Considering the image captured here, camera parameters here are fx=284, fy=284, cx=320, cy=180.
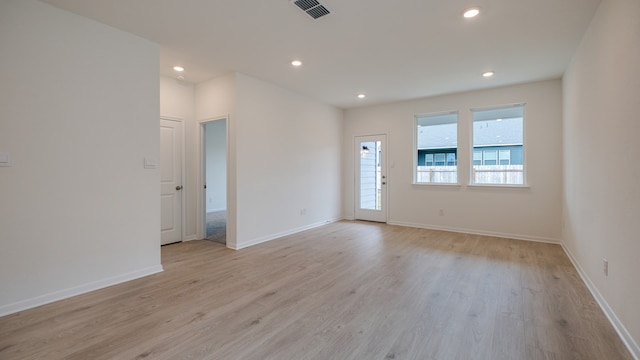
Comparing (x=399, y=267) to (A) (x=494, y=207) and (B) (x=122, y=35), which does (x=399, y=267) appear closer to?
(A) (x=494, y=207)

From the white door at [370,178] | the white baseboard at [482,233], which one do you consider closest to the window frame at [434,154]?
the white door at [370,178]

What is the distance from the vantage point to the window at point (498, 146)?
5.21m

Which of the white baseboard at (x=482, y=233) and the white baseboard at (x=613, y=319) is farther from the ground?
the white baseboard at (x=482, y=233)

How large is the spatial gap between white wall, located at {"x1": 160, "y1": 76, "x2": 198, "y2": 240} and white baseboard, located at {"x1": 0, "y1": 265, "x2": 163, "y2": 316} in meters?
1.72

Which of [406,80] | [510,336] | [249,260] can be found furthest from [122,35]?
[510,336]

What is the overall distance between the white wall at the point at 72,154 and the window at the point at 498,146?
5.51 metres

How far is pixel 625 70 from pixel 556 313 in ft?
6.58

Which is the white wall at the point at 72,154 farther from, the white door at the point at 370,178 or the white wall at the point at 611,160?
the white door at the point at 370,178

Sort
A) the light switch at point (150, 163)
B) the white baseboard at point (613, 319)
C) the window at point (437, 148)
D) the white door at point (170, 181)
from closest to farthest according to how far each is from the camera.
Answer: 1. the white baseboard at point (613, 319)
2. the light switch at point (150, 163)
3. the white door at point (170, 181)
4. the window at point (437, 148)

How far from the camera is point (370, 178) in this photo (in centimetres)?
684

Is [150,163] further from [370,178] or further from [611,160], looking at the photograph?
[370,178]

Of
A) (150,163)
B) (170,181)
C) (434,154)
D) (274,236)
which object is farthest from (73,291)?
(434,154)

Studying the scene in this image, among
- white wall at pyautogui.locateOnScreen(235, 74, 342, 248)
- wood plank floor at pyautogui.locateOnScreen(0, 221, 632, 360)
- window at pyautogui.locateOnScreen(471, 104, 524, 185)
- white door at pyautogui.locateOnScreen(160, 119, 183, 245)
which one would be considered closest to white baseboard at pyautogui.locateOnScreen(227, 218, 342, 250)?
white wall at pyautogui.locateOnScreen(235, 74, 342, 248)

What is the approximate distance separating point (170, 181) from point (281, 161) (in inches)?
75.7
